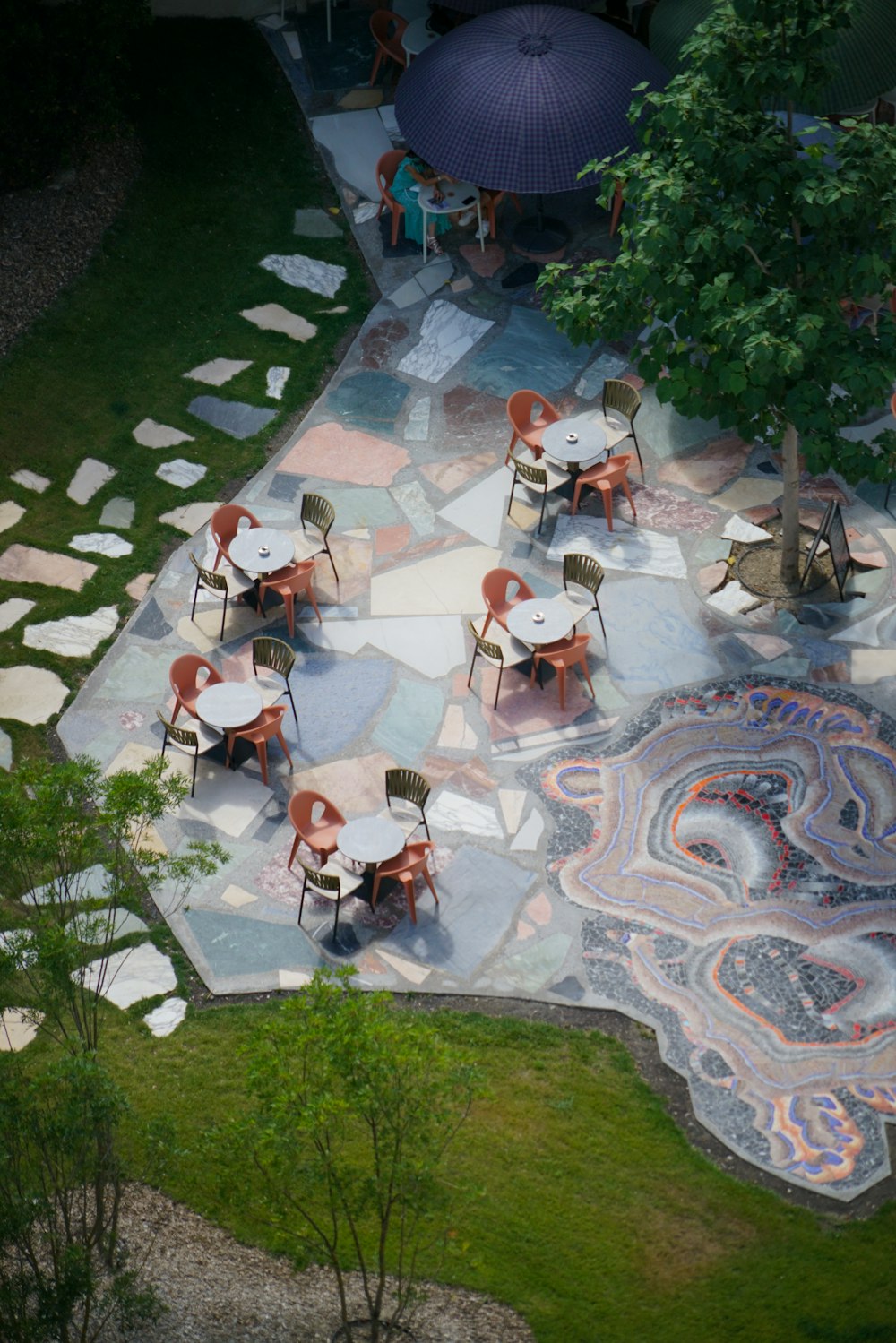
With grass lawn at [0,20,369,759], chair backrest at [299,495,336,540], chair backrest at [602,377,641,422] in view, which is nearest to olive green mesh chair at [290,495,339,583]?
chair backrest at [299,495,336,540]

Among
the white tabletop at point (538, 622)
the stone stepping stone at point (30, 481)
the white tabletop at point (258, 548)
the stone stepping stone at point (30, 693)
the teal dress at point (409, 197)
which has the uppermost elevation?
the teal dress at point (409, 197)

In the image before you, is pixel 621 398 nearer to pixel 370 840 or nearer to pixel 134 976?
pixel 370 840

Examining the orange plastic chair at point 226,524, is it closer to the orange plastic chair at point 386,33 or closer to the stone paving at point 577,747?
the stone paving at point 577,747

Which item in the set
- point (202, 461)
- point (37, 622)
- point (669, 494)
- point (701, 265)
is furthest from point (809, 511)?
point (37, 622)

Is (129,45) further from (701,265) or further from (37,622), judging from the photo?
(701,265)

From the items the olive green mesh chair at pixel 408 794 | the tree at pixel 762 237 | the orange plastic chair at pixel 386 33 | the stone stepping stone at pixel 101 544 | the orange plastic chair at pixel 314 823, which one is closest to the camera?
the tree at pixel 762 237

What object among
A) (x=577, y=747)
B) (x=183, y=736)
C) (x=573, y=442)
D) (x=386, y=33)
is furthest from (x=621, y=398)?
(x=386, y=33)

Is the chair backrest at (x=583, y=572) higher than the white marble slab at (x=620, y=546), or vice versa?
the chair backrest at (x=583, y=572)

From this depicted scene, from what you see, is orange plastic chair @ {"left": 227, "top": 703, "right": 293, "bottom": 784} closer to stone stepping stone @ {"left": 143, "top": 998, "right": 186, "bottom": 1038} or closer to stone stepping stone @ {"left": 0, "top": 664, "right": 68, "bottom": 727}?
stone stepping stone @ {"left": 0, "top": 664, "right": 68, "bottom": 727}

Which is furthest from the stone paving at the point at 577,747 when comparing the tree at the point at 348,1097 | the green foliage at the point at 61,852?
the tree at the point at 348,1097
